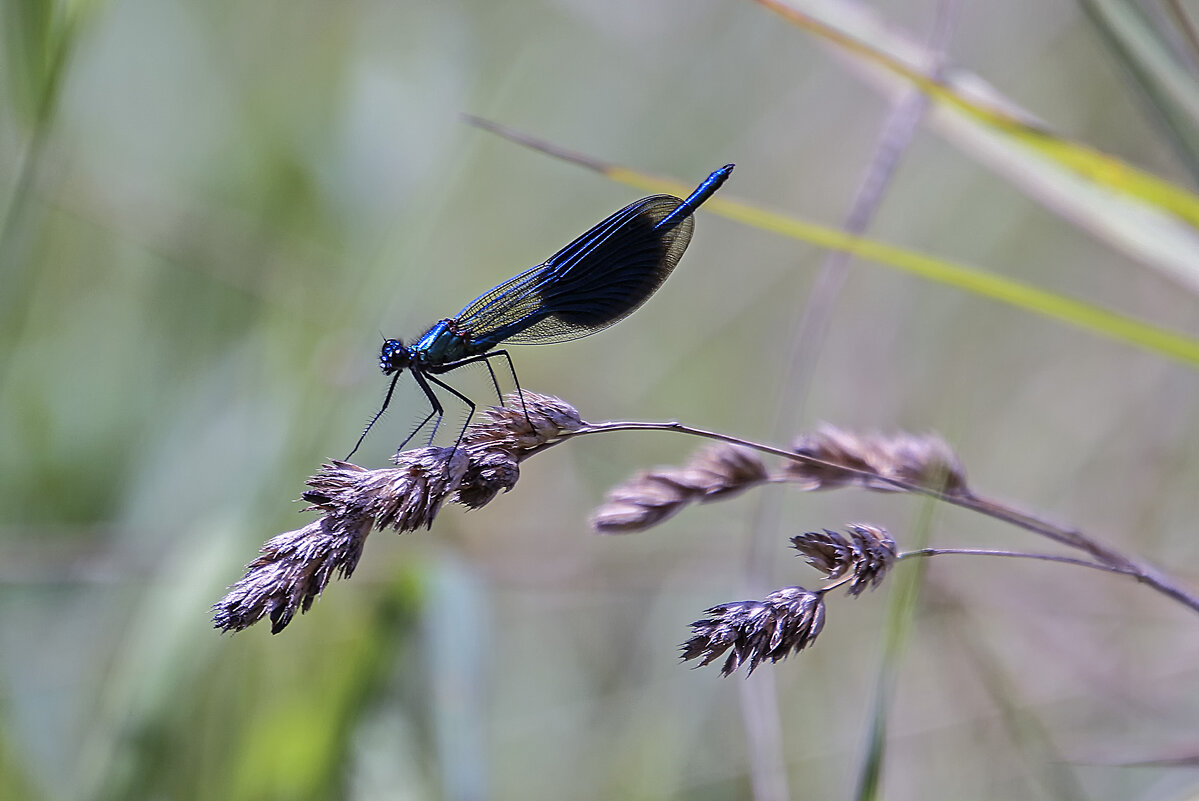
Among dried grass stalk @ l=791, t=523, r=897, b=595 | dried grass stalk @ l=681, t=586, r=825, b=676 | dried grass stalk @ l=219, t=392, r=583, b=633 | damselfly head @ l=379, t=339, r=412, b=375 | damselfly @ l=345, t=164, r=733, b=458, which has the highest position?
damselfly @ l=345, t=164, r=733, b=458

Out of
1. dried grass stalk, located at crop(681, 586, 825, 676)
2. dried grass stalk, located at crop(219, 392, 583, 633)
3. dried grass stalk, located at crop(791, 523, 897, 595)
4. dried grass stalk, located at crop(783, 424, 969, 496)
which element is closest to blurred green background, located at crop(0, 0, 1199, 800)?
dried grass stalk, located at crop(783, 424, 969, 496)

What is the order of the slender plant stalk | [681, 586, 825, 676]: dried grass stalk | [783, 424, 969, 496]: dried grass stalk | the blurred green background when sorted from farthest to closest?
the blurred green background < [783, 424, 969, 496]: dried grass stalk < the slender plant stalk < [681, 586, 825, 676]: dried grass stalk

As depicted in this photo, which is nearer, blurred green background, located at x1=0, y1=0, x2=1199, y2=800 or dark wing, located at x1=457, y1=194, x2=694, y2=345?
dark wing, located at x1=457, y1=194, x2=694, y2=345

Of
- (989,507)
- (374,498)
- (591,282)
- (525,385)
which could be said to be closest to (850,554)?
(989,507)

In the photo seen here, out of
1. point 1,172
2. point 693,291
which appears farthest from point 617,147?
point 1,172

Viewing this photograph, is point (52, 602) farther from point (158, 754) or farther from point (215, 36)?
point (215, 36)

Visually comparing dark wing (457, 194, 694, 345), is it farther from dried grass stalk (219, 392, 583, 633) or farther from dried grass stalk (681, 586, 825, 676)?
dried grass stalk (681, 586, 825, 676)

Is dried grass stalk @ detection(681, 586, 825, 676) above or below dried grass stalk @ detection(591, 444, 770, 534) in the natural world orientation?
below

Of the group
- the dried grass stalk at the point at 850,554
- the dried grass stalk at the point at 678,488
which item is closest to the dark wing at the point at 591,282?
the dried grass stalk at the point at 678,488
